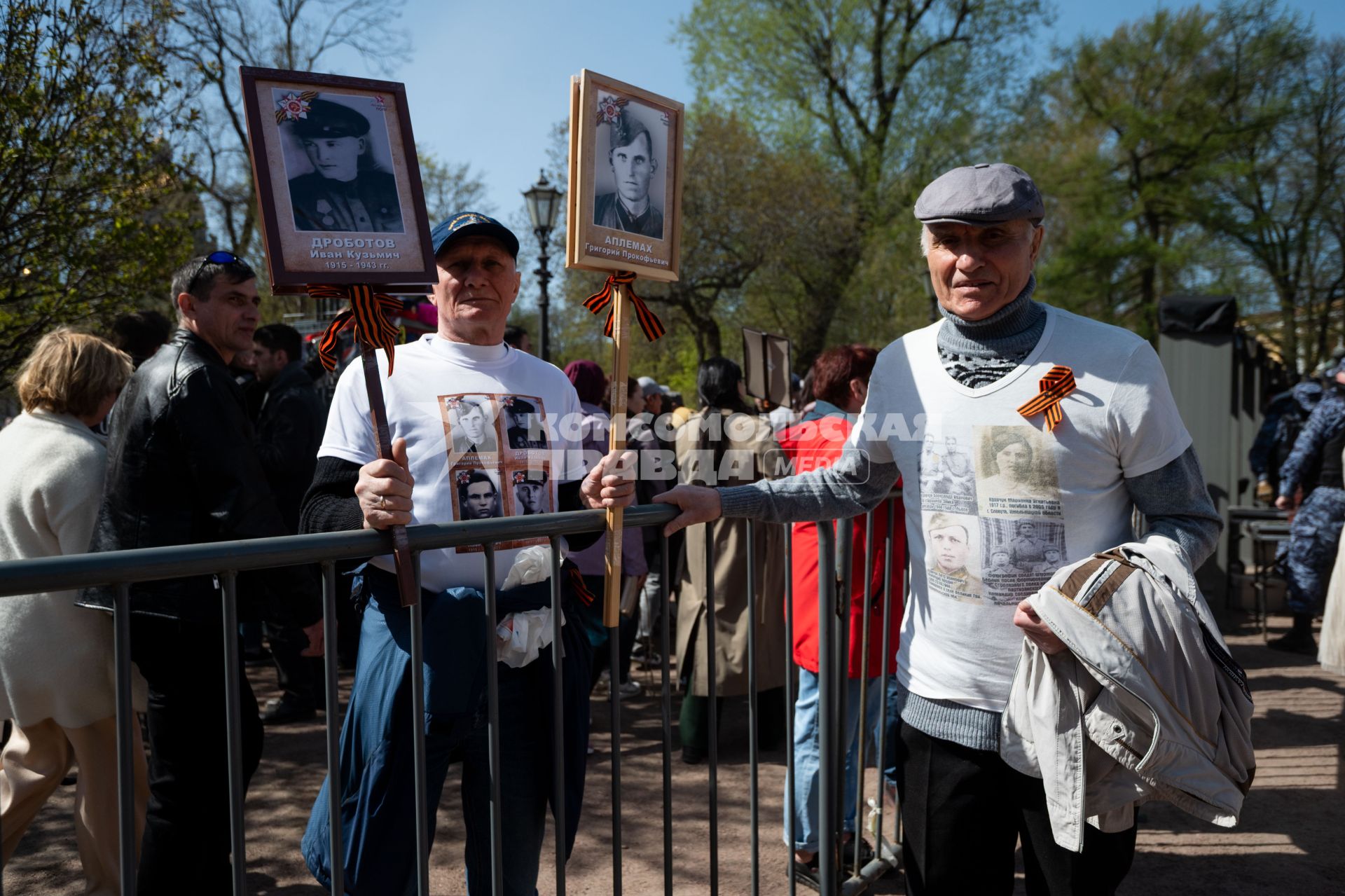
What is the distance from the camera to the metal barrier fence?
1.58 metres

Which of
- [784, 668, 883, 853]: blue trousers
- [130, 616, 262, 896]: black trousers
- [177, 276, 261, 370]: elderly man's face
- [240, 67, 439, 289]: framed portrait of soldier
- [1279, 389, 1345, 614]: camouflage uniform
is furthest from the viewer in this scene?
[1279, 389, 1345, 614]: camouflage uniform

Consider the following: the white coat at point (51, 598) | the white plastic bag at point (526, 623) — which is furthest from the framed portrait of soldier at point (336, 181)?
the white coat at point (51, 598)

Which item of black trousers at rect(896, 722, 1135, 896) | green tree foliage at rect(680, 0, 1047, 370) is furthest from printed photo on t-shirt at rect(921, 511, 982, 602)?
green tree foliage at rect(680, 0, 1047, 370)

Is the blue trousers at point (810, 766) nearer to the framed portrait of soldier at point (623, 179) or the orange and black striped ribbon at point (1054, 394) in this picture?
the orange and black striped ribbon at point (1054, 394)

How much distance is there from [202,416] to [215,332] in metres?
0.44

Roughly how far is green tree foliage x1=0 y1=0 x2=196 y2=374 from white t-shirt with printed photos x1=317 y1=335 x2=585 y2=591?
4728 millimetres

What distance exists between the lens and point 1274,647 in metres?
7.40

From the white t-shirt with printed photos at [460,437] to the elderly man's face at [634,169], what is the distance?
0.53 metres

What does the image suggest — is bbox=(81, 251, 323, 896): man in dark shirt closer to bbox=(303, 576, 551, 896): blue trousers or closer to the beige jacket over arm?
bbox=(303, 576, 551, 896): blue trousers

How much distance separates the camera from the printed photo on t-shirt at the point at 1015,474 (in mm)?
2154

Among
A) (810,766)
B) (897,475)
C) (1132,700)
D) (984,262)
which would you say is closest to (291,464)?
(810,766)

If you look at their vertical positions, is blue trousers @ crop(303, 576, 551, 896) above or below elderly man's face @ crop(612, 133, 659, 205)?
below

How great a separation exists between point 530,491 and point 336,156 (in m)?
0.88

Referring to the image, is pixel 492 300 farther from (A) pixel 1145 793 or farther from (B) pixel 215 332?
(A) pixel 1145 793
